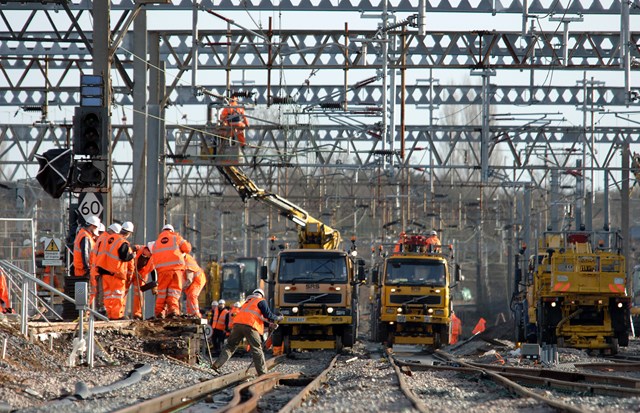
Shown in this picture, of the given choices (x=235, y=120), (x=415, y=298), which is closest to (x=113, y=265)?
(x=415, y=298)

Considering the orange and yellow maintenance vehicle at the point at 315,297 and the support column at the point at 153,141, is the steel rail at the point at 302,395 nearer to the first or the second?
the orange and yellow maintenance vehicle at the point at 315,297

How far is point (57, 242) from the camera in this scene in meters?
30.2

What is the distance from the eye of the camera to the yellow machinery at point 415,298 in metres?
32.4

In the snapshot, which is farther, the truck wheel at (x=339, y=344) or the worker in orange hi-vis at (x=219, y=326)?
the worker in orange hi-vis at (x=219, y=326)

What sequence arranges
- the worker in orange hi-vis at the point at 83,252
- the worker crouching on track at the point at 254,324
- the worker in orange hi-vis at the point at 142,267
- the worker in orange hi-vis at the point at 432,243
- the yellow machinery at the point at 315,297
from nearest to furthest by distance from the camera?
the worker crouching on track at the point at 254,324 → the worker in orange hi-vis at the point at 83,252 → the worker in orange hi-vis at the point at 142,267 → the yellow machinery at the point at 315,297 → the worker in orange hi-vis at the point at 432,243

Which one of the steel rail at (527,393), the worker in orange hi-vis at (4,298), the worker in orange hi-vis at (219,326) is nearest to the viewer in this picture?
the steel rail at (527,393)

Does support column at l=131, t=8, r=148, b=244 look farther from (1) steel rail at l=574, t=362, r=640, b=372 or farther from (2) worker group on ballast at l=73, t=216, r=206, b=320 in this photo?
(1) steel rail at l=574, t=362, r=640, b=372

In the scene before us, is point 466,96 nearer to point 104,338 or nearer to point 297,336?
point 297,336

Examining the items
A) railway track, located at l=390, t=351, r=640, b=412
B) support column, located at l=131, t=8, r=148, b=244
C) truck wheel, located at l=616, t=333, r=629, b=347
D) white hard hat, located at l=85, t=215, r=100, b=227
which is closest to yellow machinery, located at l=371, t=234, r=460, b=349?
truck wheel, located at l=616, t=333, r=629, b=347

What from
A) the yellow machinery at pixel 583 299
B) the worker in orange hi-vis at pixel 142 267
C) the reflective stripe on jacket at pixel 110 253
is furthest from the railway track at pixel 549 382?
the yellow machinery at pixel 583 299

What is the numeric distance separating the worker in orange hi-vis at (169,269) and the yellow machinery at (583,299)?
11543 millimetres

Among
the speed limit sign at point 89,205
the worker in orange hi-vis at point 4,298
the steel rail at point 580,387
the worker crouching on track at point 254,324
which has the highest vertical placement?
the speed limit sign at point 89,205

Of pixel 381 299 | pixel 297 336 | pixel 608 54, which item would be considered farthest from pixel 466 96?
pixel 297 336

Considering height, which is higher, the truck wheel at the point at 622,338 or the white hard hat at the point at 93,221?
the white hard hat at the point at 93,221
